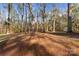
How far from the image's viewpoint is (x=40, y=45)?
67.2 inches

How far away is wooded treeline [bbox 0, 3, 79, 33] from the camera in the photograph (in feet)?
5.66

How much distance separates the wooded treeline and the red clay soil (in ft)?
0.18

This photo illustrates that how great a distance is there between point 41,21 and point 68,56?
1.10 feet

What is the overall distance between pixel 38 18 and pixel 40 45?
0.21 metres

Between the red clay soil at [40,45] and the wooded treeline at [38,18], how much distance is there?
54 millimetres

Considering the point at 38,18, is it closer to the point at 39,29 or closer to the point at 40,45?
the point at 39,29

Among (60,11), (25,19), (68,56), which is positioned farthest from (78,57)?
(25,19)

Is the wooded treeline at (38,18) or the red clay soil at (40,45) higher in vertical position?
the wooded treeline at (38,18)

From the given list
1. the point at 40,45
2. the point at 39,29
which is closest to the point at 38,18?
the point at 39,29

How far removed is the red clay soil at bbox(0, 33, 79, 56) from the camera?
1.70m

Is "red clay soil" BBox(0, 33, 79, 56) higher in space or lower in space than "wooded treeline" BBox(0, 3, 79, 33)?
lower

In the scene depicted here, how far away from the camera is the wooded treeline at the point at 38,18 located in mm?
1726

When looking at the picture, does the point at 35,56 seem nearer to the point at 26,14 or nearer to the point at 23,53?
the point at 23,53

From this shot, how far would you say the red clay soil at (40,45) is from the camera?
170 cm
